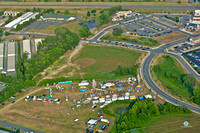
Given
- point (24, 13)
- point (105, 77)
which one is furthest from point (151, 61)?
point (24, 13)

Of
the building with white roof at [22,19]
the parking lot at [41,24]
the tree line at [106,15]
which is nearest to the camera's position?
the tree line at [106,15]

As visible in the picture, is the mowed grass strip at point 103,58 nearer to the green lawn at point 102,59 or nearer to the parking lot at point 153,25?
the green lawn at point 102,59

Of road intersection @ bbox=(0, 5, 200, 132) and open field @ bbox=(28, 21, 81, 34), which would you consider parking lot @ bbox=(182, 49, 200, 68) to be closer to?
road intersection @ bbox=(0, 5, 200, 132)

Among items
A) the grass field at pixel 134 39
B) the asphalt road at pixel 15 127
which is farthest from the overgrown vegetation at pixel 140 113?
the grass field at pixel 134 39

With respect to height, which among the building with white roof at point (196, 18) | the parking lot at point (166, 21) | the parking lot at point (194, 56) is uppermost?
the building with white roof at point (196, 18)

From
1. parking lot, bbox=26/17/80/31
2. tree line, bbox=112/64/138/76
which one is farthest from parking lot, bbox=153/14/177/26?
tree line, bbox=112/64/138/76

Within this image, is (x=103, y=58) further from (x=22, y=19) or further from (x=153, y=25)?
(x=22, y=19)
